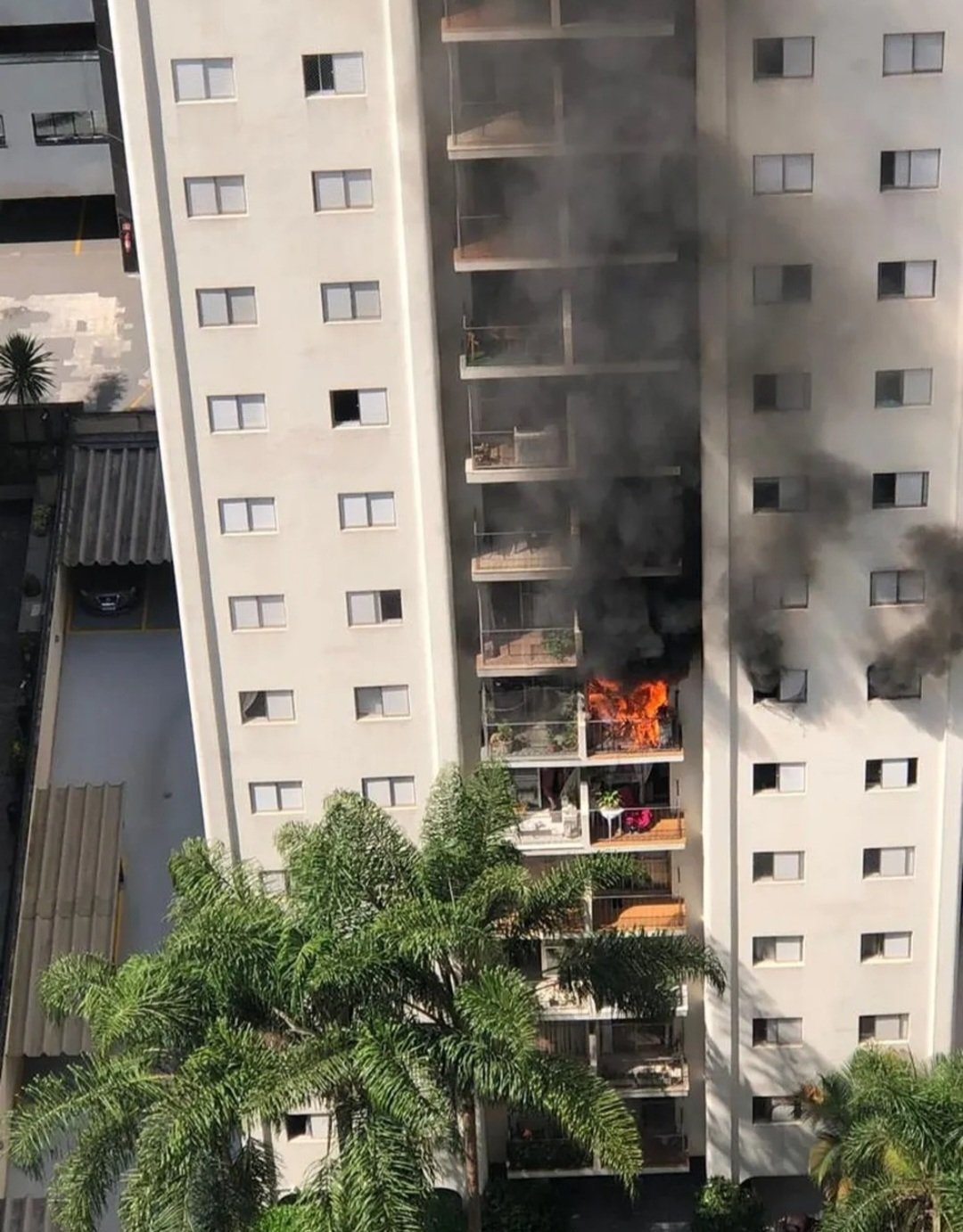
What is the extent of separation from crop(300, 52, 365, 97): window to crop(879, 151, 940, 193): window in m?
8.10

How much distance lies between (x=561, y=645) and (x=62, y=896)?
14.2 m

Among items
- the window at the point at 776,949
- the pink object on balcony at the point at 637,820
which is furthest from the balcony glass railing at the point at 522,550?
the window at the point at 776,949

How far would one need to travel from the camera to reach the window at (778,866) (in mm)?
36125

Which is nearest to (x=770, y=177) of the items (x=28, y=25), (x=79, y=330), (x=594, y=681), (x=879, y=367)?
(x=879, y=367)

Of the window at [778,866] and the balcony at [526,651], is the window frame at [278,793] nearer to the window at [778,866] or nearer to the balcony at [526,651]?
the balcony at [526,651]

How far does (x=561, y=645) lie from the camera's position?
34750mm

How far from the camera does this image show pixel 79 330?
2340 inches

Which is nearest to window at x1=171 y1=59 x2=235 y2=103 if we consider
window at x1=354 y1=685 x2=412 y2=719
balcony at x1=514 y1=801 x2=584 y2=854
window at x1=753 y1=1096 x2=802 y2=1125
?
window at x1=354 y1=685 x2=412 y2=719

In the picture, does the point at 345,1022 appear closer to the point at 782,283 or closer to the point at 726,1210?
the point at 726,1210

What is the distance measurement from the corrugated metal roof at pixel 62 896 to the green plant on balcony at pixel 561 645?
13215 millimetres

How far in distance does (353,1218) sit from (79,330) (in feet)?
119

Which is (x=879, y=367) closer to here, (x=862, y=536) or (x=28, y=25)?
(x=862, y=536)

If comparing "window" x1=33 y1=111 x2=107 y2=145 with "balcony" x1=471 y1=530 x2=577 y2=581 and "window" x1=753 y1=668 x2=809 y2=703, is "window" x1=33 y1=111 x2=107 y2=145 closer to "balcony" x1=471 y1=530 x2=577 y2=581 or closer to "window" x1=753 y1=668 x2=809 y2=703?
"balcony" x1=471 y1=530 x2=577 y2=581

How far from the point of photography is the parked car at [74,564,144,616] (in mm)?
49906
